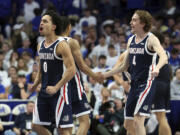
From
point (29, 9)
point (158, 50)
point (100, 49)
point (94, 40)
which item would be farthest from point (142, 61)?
point (29, 9)

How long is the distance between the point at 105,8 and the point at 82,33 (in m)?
2.62

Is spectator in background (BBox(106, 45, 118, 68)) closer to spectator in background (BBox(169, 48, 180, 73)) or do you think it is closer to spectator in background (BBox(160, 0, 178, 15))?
spectator in background (BBox(169, 48, 180, 73))

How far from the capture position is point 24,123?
11531 millimetres

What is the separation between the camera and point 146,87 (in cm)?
804

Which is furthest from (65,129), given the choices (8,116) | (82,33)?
(82,33)

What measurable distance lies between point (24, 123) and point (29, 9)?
8160 millimetres

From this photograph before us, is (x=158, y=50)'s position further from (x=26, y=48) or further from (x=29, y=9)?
(x=29, y=9)

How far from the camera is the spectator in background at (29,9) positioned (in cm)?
1884

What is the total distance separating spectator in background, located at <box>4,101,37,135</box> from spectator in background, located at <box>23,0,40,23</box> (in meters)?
7.86

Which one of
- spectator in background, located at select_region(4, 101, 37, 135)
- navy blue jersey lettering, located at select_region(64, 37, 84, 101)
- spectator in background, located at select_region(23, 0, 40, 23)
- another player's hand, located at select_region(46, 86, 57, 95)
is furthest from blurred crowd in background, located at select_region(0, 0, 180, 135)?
another player's hand, located at select_region(46, 86, 57, 95)

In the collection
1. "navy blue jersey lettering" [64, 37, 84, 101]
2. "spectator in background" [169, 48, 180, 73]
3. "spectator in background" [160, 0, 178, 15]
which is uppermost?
"spectator in background" [160, 0, 178, 15]

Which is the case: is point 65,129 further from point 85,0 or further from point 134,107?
point 85,0

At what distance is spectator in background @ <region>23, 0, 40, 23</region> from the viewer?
1884 centimetres

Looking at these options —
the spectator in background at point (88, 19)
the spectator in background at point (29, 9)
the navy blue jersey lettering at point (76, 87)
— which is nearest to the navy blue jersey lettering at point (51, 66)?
the navy blue jersey lettering at point (76, 87)
